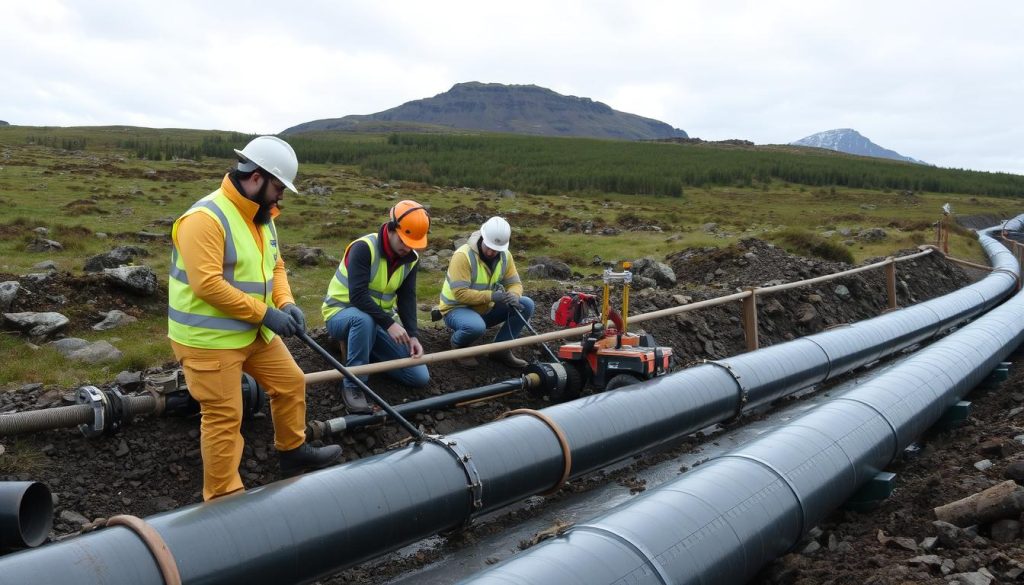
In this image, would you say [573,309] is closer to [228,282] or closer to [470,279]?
[470,279]

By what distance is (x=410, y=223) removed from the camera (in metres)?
6.06

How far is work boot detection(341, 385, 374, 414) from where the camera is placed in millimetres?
6202

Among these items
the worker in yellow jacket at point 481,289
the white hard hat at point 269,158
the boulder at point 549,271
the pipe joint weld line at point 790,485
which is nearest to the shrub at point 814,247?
the boulder at point 549,271

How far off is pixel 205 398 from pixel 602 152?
62.9 m

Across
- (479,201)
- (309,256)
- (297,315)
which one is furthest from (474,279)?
(479,201)

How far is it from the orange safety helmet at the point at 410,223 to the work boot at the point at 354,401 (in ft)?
4.02

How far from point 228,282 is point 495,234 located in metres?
3.39

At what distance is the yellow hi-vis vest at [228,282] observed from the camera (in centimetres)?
436

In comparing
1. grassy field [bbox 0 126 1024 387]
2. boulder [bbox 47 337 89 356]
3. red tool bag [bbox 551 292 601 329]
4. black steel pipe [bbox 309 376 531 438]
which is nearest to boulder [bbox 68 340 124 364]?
boulder [bbox 47 337 89 356]

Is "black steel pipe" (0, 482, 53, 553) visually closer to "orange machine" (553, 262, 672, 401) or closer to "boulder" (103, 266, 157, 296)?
"orange machine" (553, 262, 672, 401)

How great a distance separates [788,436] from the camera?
15.6ft

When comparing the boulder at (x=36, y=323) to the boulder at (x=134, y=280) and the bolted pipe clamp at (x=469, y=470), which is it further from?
Answer: the bolted pipe clamp at (x=469, y=470)

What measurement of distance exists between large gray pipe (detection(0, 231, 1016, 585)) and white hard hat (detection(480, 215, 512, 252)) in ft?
6.58

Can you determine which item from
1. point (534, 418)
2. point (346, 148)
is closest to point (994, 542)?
point (534, 418)
